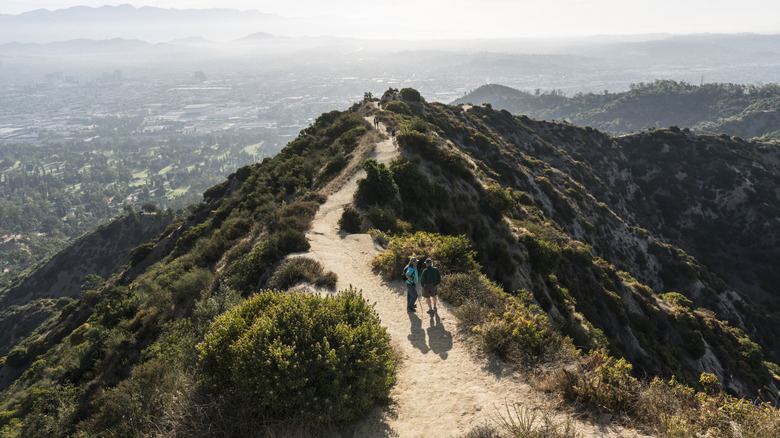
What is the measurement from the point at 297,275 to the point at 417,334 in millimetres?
5886

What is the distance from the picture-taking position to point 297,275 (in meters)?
15.2

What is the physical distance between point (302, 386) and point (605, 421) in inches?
258

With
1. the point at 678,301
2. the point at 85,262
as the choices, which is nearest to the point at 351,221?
the point at 678,301

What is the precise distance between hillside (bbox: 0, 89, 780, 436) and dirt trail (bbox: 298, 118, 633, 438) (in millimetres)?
65

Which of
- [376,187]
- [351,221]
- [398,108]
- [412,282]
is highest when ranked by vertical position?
[398,108]

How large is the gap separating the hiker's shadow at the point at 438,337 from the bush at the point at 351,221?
408 inches

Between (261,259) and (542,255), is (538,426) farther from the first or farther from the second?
(542,255)

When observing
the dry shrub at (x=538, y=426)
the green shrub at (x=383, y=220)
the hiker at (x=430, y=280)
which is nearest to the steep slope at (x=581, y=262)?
the green shrub at (x=383, y=220)

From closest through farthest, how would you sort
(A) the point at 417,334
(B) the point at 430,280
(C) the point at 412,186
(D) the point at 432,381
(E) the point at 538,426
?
(E) the point at 538,426 < (D) the point at 432,381 < (A) the point at 417,334 < (B) the point at 430,280 < (C) the point at 412,186

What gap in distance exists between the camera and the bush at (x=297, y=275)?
1487cm

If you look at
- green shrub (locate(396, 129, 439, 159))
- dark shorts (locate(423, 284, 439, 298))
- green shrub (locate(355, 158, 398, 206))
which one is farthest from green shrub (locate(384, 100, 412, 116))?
dark shorts (locate(423, 284, 439, 298))

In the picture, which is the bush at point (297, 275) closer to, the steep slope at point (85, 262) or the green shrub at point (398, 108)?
the green shrub at point (398, 108)

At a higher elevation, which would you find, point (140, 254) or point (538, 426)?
point (538, 426)

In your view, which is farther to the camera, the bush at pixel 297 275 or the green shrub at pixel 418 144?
the green shrub at pixel 418 144
